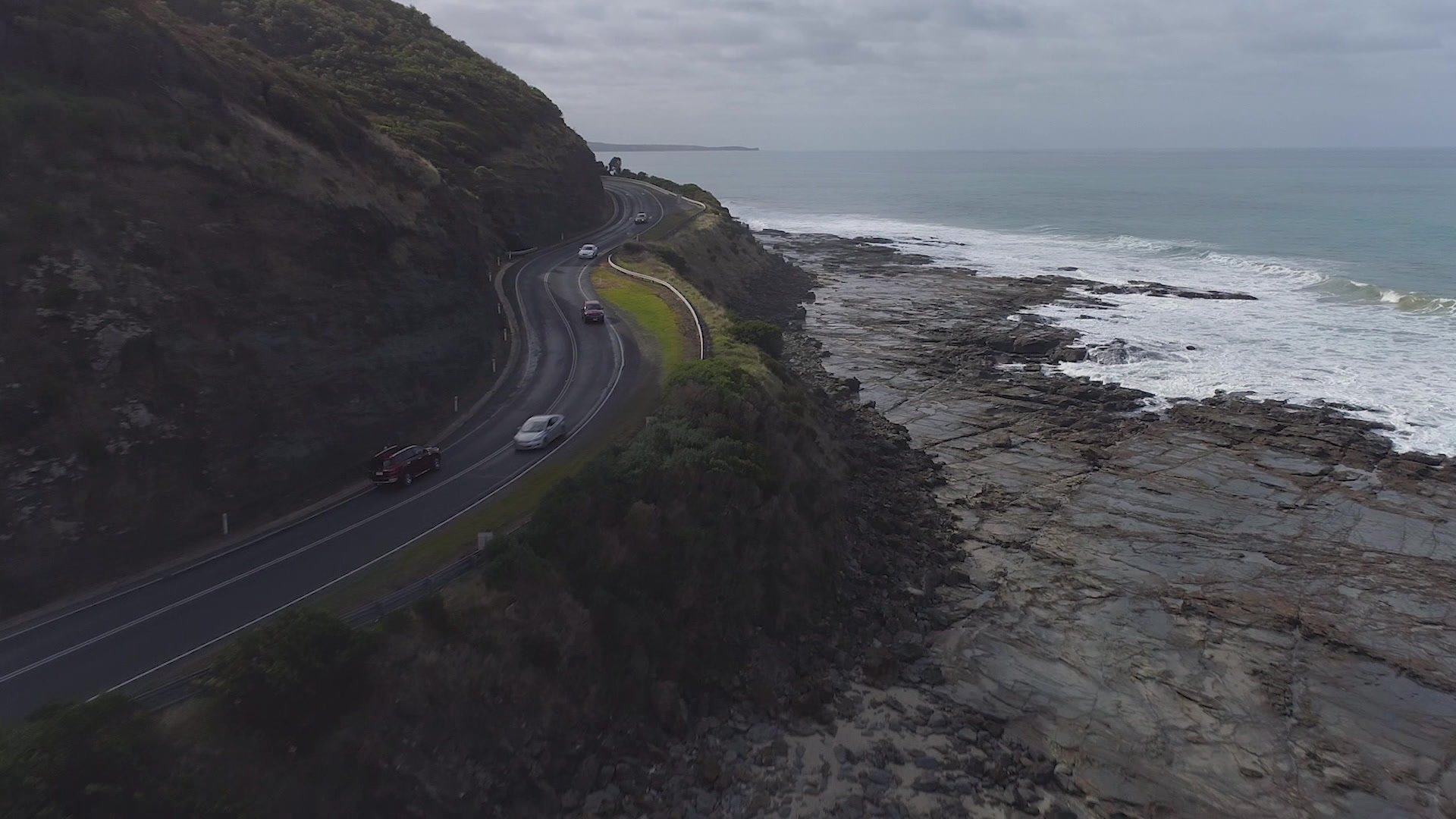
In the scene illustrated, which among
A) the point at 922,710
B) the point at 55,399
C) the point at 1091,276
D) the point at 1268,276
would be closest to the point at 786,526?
the point at 922,710

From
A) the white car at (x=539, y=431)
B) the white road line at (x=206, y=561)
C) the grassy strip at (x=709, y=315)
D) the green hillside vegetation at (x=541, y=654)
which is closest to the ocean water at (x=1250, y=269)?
the grassy strip at (x=709, y=315)

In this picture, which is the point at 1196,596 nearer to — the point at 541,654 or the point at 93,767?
the point at 541,654

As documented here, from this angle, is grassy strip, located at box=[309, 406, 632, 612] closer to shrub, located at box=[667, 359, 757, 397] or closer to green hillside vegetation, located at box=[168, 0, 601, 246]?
shrub, located at box=[667, 359, 757, 397]

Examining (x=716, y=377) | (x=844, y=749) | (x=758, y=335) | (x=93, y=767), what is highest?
(x=758, y=335)

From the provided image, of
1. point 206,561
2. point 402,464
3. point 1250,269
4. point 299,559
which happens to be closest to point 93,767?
point 299,559

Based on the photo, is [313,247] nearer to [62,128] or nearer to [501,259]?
[62,128]

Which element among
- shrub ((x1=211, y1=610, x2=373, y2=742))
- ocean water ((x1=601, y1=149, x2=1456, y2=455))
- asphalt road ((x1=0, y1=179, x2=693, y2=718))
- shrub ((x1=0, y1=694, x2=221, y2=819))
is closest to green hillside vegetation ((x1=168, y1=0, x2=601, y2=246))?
asphalt road ((x1=0, y1=179, x2=693, y2=718))
